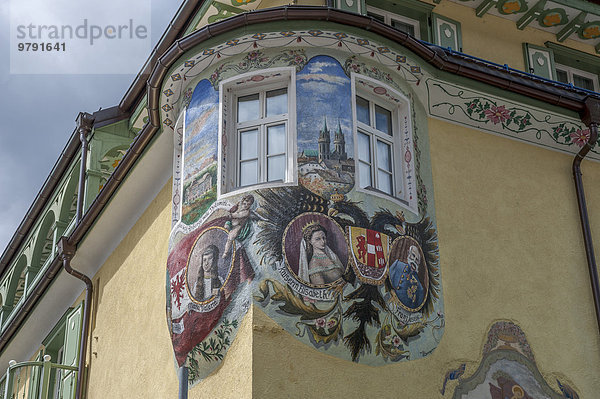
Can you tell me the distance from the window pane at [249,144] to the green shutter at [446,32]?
374cm

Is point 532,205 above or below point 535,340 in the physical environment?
above

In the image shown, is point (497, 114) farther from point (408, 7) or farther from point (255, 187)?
point (255, 187)

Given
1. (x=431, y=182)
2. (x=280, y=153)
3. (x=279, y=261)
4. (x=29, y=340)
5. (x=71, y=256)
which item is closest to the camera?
(x=279, y=261)

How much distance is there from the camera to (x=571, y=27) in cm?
1488

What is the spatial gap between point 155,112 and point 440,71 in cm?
358

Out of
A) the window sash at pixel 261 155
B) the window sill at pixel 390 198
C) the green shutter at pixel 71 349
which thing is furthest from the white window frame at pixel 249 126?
the green shutter at pixel 71 349

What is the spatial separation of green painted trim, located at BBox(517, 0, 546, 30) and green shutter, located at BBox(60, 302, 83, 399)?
8096mm

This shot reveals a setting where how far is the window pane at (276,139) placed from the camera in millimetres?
11209

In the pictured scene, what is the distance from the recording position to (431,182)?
11945 mm

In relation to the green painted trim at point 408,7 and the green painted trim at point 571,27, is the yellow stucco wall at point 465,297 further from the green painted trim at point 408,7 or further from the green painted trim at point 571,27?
the green painted trim at point 571,27

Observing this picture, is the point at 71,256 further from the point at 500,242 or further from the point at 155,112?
the point at 500,242

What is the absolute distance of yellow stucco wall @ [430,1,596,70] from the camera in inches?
565

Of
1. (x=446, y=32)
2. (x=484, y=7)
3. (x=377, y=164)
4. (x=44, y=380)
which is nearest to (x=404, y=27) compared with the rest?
(x=446, y=32)

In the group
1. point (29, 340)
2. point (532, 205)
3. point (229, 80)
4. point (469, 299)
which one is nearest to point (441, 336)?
point (469, 299)
